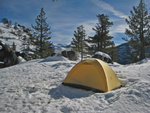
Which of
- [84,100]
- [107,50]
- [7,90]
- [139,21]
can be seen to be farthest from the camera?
[107,50]

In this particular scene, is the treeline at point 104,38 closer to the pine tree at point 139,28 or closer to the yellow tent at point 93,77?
the pine tree at point 139,28

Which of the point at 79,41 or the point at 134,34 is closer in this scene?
the point at 134,34

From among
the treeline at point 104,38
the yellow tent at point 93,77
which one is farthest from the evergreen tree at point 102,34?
the yellow tent at point 93,77

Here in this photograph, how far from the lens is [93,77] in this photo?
165 inches

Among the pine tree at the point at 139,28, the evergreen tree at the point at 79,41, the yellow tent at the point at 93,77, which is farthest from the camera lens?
the evergreen tree at the point at 79,41

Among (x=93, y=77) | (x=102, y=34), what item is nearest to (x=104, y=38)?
(x=102, y=34)

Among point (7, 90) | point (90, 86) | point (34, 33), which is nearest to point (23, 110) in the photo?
point (7, 90)

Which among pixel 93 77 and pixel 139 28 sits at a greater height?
pixel 139 28

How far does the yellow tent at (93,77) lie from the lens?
3916 millimetres

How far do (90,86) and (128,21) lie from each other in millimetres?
18402

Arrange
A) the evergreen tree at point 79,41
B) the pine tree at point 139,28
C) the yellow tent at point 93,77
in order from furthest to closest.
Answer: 1. the evergreen tree at point 79,41
2. the pine tree at point 139,28
3. the yellow tent at point 93,77

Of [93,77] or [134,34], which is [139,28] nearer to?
[134,34]

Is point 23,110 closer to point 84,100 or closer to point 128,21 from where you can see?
point 84,100

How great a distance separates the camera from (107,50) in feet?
71.8
